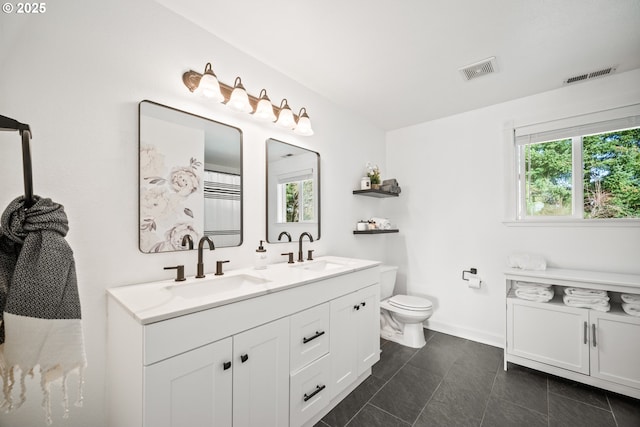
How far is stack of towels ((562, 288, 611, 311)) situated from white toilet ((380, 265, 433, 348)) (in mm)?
1019

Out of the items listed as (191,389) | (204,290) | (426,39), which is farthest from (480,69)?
(191,389)

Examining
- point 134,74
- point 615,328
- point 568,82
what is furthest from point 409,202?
point 134,74

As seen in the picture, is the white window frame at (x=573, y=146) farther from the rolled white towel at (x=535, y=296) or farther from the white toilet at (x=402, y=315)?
the white toilet at (x=402, y=315)

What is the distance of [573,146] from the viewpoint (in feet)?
7.87

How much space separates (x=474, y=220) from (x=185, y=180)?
2759 mm

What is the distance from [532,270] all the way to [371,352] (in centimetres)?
157

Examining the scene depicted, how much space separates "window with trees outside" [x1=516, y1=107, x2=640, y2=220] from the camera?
2.18 metres

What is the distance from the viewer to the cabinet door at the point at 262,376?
120 cm

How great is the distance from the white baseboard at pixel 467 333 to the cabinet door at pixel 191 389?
255 centimetres

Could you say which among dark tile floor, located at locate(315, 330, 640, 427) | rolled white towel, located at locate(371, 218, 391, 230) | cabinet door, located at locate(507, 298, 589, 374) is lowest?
dark tile floor, located at locate(315, 330, 640, 427)

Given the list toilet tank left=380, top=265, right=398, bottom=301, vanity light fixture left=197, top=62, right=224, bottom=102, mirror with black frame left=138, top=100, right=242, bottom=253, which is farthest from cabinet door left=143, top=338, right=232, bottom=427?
toilet tank left=380, top=265, right=398, bottom=301

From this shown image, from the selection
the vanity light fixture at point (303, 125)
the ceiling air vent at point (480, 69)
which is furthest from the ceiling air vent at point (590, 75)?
the vanity light fixture at point (303, 125)

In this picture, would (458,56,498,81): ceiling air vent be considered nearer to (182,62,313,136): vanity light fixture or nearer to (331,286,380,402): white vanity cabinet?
(182,62,313,136): vanity light fixture

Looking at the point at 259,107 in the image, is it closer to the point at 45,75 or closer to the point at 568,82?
the point at 45,75
